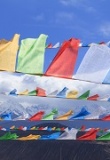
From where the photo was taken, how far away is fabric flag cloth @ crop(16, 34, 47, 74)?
10.4 metres

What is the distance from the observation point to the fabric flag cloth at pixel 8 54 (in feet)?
33.9

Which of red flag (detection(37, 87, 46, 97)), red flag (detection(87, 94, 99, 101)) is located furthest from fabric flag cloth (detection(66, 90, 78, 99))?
red flag (detection(37, 87, 46, 97))

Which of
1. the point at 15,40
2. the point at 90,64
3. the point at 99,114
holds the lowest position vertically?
the point at 99,114

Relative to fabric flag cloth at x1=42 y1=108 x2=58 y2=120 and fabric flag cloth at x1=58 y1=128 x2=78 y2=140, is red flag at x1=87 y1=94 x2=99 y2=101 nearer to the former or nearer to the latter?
fabric flag cloth at x1=58 y1=128 x2=78 y2=140

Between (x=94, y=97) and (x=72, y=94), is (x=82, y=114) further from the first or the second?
(x=72, y=94)

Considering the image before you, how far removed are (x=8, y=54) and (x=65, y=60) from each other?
1587mm

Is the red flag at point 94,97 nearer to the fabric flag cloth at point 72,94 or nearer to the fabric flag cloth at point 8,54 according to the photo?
the fabric flag cloth at point 72,94

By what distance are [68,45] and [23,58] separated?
4.35 feet

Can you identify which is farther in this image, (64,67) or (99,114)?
(99,114)

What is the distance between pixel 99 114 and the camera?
13.0m

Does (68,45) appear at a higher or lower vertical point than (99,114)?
higher
